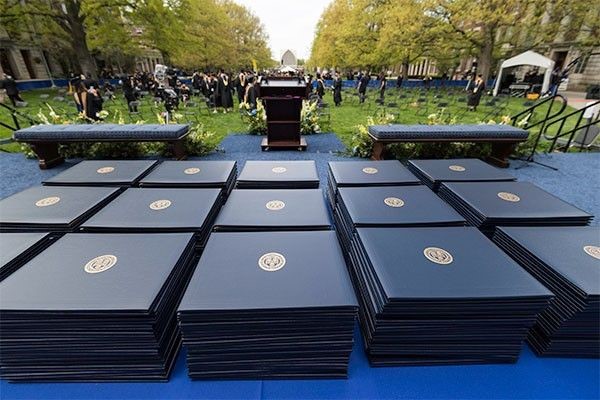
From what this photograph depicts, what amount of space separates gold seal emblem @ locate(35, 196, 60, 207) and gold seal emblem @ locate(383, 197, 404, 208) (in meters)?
2.59

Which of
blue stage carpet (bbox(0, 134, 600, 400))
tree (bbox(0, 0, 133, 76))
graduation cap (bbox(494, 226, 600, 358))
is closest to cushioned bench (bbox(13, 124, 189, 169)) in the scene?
blue stage carpet (bbox(0, 134, 600, 400))

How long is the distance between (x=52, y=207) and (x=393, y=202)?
2.60 m

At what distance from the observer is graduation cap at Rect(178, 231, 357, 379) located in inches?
46.6

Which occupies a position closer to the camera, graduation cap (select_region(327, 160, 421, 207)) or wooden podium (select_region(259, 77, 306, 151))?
graduation cap (select_region(327, 160, 421, 207))

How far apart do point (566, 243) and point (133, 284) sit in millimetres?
2403

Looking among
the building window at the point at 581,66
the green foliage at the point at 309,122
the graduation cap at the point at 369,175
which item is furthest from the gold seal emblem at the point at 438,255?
the building window at the point at 581,66

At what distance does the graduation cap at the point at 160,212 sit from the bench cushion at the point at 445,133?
434cm

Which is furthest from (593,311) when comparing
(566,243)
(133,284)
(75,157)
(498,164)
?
(75,157)

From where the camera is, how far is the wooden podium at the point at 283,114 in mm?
7434

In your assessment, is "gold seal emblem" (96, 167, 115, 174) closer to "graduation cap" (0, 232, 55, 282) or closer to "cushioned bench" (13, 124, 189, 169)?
"graduation cap" (0, 232, 55, 282)

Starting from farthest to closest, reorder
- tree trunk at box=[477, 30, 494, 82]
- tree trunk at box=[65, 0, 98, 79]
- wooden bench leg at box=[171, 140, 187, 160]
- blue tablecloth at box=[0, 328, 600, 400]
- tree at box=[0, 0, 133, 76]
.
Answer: tree trunk at box=[477, 30, 494, 82] < tree trunk at box=[65, 0, 98, 79] < tree at box=[0, 0, 133, 76] < wooden bench leg at box=[171, 140, 187, 160] < blue tablecloth at box=[0, 328, 600, 400]

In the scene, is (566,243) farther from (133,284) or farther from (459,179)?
(133,284)

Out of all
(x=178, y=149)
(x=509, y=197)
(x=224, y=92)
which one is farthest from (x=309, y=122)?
(x=509, y=197)

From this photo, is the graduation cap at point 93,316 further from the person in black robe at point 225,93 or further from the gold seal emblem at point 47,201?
the person in black robe at point 225,93
